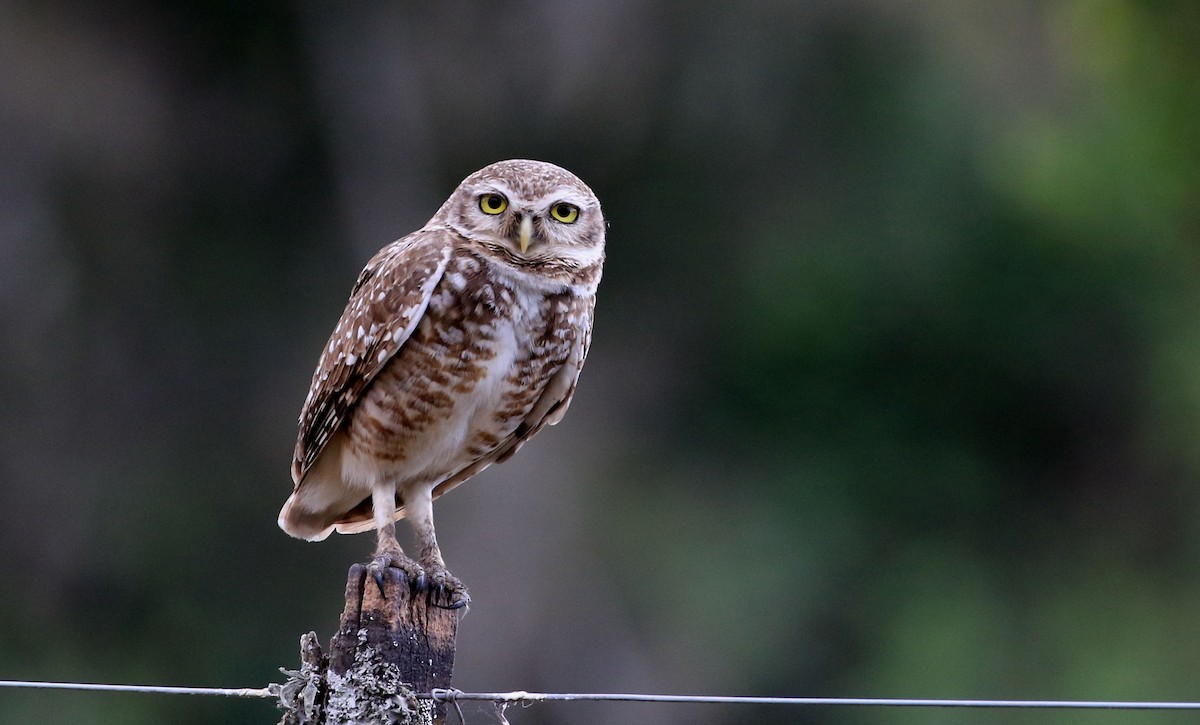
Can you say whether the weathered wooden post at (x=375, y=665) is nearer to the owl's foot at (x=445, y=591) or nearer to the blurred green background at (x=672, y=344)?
the owl's foot at (x=445, y=591)

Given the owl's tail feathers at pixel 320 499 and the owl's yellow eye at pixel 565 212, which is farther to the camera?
the owl's tail feathers at pixel 320 499

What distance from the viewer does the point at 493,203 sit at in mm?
3439

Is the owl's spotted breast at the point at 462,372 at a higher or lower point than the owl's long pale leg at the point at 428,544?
higher

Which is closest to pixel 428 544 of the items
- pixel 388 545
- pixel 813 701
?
pixel 388 545

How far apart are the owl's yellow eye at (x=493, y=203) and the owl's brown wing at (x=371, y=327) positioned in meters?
0.09

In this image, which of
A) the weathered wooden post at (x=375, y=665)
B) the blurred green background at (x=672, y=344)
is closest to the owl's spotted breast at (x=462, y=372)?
the weathered wooden post at (x=375, y=665)

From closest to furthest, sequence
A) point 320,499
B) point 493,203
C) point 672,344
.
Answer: point 493,203, point 320,499, point 672,344

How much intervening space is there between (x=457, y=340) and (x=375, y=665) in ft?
3.34

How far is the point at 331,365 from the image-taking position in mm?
3490

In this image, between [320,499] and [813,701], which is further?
[320,499]

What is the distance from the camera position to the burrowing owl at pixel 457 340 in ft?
10.9

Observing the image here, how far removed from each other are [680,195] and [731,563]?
6.60 ft

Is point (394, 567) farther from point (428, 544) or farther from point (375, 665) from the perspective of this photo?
point (428, 544)

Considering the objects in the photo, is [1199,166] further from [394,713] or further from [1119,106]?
[394,713]
